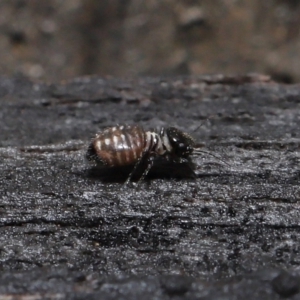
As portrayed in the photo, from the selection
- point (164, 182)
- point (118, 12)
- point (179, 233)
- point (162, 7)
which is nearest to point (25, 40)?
point (118, 12)

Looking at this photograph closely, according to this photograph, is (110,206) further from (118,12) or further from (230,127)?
(118,12)

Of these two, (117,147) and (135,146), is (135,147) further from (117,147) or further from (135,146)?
(117,147)

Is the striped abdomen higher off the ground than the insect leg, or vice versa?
the striped abdomen

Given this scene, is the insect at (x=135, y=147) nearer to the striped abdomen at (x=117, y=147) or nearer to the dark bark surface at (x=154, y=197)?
the striped abdomen at (x=117, y=147)

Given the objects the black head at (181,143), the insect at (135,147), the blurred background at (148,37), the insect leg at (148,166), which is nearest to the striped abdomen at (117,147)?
the insect at (135,147)

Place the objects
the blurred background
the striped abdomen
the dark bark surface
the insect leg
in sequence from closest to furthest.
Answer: the dark bark surface, the striped abdomen, the insect leg, the blurred background

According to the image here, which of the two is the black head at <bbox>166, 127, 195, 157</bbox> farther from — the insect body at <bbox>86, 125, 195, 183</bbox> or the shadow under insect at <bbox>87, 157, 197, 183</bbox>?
the shadow under insect at <bbox>87, 157, 197, 183</bbox>

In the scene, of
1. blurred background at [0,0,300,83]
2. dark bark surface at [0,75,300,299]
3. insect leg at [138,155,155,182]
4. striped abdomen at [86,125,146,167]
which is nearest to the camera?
dark bark surface at [0,75,300,299]

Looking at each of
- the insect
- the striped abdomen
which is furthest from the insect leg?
the striped abdomen
